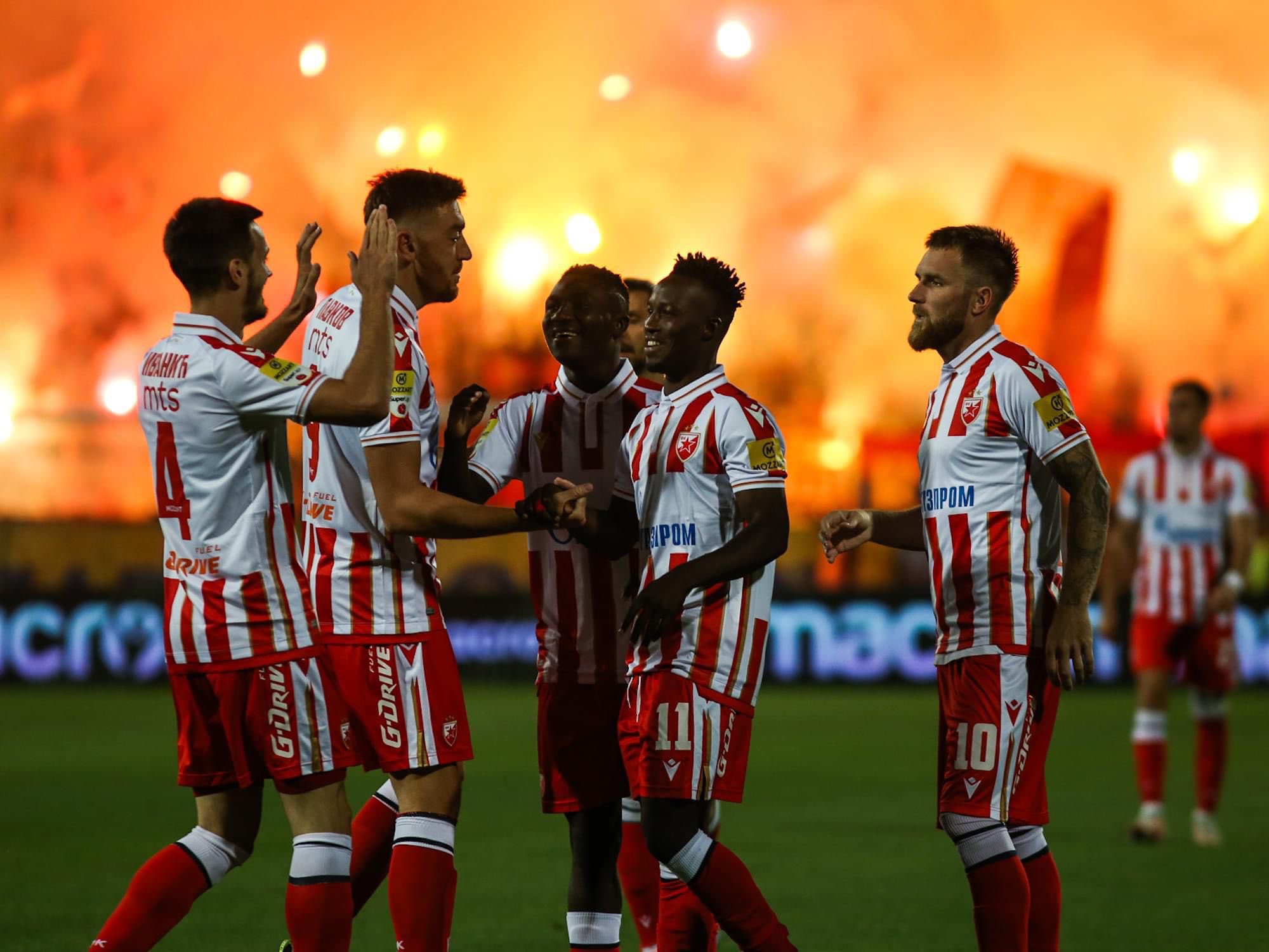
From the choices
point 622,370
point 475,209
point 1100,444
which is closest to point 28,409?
point 475,209

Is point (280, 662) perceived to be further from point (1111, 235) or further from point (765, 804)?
point (1111, 235)

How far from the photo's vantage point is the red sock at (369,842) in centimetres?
525

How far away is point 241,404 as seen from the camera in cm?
444

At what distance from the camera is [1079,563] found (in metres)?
4.70

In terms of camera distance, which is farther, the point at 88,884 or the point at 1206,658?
the point at 1206,658

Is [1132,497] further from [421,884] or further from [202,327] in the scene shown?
[202,327]

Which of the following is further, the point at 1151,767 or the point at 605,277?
the point at 1151,767

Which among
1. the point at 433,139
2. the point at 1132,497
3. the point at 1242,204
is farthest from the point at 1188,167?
the point at 1132,497

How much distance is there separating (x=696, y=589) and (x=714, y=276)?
958 millimetres

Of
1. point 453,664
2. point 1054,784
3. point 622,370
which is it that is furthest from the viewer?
point 1054,784

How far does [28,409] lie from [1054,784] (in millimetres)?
29846

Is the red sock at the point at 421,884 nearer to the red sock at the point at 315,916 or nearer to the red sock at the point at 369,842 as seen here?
the red sock at the point at 315,916

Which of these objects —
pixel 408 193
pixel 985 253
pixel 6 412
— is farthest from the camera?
pixel 6 412

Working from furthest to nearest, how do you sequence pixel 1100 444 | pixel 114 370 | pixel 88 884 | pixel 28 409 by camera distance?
pixel 114 370, pixel 28 409, pixel 1100 444, pixel 88 884
